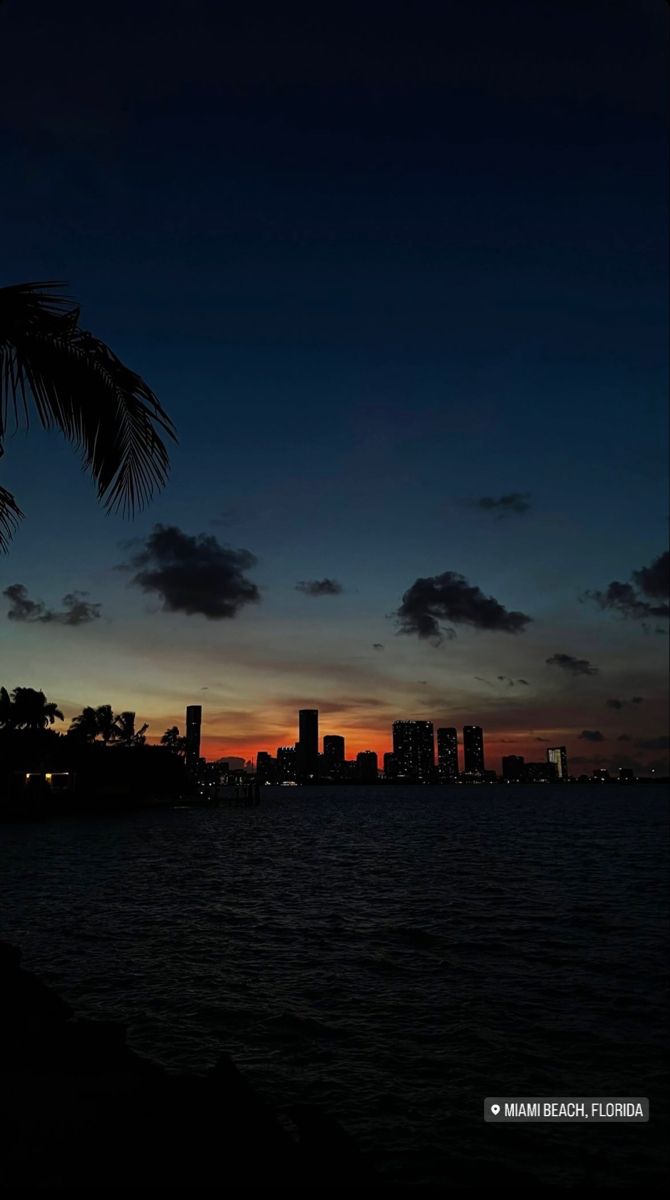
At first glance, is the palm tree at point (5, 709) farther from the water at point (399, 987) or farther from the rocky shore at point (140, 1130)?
the rocky shore at point (140, 1130)

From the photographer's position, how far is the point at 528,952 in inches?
973

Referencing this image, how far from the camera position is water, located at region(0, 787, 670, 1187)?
1192 cm

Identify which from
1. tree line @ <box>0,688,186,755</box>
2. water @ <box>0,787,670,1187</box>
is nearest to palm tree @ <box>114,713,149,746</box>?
tree line @ <box>0,688,186,755</box>

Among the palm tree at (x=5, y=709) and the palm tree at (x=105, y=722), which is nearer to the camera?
the palm tree at (x=5, y=709)

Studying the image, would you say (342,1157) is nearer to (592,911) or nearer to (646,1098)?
(646,1098)

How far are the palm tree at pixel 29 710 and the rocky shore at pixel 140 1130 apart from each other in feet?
364

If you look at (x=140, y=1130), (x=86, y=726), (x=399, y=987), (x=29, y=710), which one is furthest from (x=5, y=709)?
(x=140, y=1130)

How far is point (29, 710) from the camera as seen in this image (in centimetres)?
11300

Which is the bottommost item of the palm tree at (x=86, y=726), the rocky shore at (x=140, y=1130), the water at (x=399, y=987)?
the water at (x=399, y=987)

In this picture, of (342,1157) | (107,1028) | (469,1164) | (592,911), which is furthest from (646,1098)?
(592,911)

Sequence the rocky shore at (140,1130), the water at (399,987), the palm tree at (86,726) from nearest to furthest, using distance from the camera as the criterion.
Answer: the rocky shore at (140,1130), the water at (399,987), the palm tree at (86,726)

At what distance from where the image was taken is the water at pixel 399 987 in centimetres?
1192

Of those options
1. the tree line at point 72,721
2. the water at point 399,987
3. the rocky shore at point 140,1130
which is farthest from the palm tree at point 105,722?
the rocky shore at point 140,1130

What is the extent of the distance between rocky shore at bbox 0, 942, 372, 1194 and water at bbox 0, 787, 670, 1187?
2.81 meters
